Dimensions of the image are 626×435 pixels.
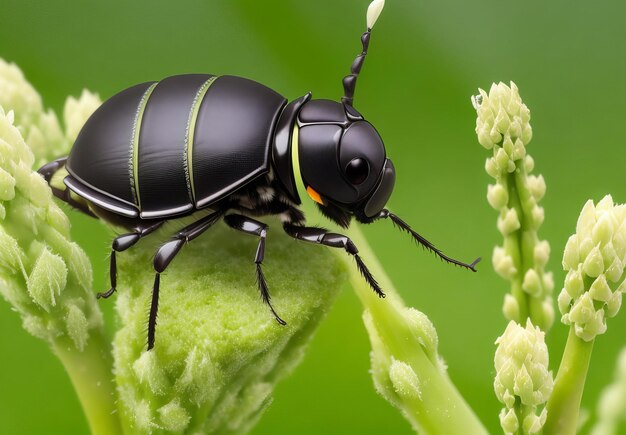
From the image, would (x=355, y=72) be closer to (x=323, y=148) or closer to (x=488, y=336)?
(x=323, y=148)

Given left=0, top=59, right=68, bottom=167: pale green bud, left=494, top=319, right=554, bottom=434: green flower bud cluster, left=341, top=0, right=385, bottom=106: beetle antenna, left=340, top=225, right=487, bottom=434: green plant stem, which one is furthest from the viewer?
left=0, top=59, right=68, bottom=167: pale green bud

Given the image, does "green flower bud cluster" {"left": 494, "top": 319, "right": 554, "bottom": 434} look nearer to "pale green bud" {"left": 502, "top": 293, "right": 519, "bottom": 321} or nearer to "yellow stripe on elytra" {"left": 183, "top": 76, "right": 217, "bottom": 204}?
"pale green bud" {"left": 502, "top": 293, "right": 519, "bottom": 321}

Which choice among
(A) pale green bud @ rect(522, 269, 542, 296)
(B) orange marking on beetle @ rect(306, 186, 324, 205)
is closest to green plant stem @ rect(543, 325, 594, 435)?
(A) pale green bud @ rect(522, 269, 542, 296)

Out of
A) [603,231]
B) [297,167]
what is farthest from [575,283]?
[297,167]

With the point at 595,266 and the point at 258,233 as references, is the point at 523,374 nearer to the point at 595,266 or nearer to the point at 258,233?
the point at 595,266

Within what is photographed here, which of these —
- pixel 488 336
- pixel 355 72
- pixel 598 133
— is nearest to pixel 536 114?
pixel 598 133

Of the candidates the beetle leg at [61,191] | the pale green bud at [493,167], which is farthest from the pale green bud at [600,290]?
the beetle leg at [61,191]
